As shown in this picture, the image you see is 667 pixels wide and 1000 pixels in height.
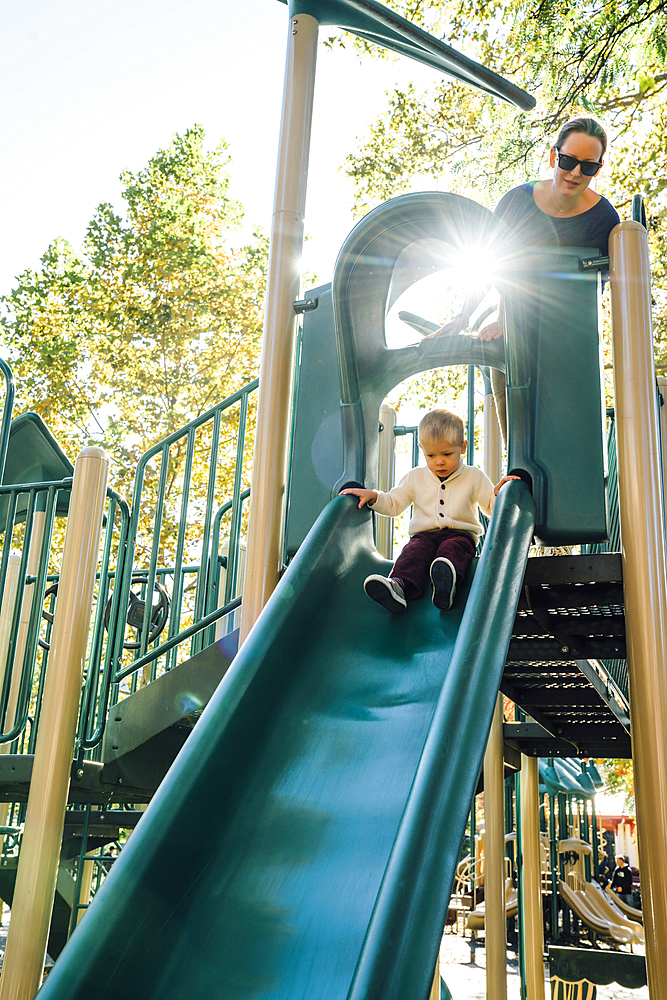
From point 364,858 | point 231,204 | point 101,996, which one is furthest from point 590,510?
point 231,204

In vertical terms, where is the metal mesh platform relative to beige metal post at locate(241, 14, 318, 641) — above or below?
below

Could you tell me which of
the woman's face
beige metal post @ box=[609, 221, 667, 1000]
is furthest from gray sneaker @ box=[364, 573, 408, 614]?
the woman's face

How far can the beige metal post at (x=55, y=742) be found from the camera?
3.13 meters

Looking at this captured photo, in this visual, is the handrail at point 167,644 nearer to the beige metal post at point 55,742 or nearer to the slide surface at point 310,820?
the beige metal post at point 55,742

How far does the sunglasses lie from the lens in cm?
359

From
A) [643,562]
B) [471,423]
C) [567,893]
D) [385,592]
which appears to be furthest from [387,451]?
[567,893]

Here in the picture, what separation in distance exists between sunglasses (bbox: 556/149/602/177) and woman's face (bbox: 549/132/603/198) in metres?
Result: 0.01

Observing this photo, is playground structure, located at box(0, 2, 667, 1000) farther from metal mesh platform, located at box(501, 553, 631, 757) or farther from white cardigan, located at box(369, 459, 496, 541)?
white cardigan, located at box(369, 459, 496, 541)

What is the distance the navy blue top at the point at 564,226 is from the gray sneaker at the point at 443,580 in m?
1.53

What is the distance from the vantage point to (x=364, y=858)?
222cm

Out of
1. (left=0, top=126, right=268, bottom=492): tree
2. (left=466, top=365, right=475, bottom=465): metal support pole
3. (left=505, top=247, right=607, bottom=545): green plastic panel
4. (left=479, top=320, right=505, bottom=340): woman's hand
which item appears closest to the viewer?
(left=505, top=247, right=607, bottom=545): green plastic panel

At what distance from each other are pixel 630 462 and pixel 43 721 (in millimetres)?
2618

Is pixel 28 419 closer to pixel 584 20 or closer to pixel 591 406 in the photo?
pixel 591 406

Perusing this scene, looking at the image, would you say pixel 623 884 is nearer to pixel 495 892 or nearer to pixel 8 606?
pixel 495 892
